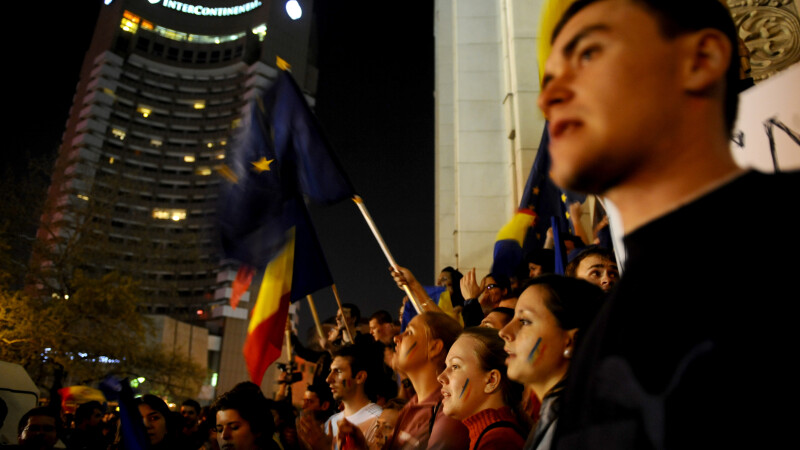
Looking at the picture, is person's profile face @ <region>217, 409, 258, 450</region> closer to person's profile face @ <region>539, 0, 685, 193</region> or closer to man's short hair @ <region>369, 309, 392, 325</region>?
man's short hair @ <region>369, 309, 392, 325</region>

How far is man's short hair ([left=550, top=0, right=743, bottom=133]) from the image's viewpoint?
0.96m

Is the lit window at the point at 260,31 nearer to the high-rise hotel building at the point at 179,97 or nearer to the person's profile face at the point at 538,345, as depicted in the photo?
the high-rise hotel building at the point at 179,97

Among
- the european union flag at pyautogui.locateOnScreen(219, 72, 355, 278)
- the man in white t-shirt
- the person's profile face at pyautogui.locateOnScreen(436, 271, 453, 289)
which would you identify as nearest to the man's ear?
the man in white t-shirt

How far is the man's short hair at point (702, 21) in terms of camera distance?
96 cm

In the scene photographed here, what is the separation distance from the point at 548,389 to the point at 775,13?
5223mm

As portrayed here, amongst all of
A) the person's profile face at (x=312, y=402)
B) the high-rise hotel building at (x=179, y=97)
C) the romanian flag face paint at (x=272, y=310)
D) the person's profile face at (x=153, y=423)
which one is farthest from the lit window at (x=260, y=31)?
the person's profile face at (x=312, y=402)

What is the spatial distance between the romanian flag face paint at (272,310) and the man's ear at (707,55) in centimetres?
570

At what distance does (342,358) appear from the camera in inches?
164

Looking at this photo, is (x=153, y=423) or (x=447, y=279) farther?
(x=447, y=279)

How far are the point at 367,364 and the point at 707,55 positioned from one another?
358 centimetres

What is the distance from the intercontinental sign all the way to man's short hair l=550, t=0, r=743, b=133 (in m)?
108

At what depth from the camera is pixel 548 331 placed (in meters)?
1.88

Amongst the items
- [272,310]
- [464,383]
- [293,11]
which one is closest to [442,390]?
[464,383]

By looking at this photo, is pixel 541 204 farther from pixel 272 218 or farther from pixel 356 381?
pixel 356 381
